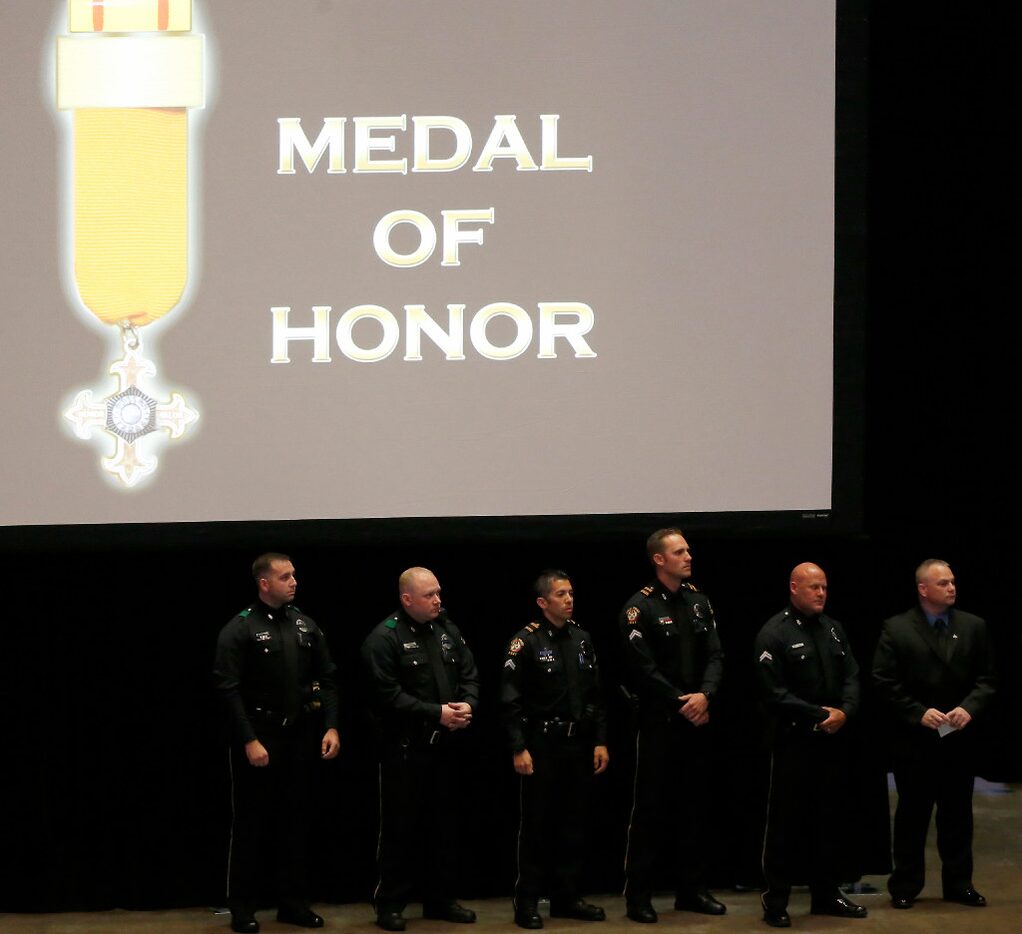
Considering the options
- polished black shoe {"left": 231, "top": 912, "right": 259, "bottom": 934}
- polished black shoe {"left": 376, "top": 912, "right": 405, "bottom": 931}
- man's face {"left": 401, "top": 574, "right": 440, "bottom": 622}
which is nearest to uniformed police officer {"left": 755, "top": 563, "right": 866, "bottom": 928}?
man's face {"left": 401, "top": 574, "right": 440, "bottom": 622}

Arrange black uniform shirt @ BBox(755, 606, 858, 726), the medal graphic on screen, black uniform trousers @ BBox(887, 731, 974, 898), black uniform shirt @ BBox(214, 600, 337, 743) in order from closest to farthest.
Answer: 1. black uniform shirt @ BBox(214, 600, 337, 743)
2. black uniform shirt @ BBox(755, 606, 858, 726)
3. black uniform trousers @ BBox(887, 731, 974, 898)
4. the medal graphic on screen

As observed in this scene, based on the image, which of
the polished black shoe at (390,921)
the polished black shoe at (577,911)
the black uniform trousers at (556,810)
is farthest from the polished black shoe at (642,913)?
the polished black shoe at (390,921)

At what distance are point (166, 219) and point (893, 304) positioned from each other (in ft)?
10.5

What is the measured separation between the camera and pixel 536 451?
6.99 m

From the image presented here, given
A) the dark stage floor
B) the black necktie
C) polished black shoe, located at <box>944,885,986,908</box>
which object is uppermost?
the black necktie

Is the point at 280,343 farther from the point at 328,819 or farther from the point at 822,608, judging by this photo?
the point at 822,608

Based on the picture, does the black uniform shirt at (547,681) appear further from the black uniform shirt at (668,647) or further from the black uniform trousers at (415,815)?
the black uniform trousers at (415,815)

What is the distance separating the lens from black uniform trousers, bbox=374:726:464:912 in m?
6.65

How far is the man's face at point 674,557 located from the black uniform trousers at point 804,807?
29.9 inches

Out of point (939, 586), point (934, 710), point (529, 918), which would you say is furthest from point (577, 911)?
point (939, 586)

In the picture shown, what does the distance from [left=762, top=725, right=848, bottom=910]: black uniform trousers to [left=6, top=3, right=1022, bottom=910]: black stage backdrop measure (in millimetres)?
360

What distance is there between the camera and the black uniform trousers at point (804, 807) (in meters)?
6.66

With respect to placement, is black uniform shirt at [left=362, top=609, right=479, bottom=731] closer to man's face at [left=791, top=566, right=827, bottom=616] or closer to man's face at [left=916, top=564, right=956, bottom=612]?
man's face at [left=791, top=566, right=827, bottom=616]

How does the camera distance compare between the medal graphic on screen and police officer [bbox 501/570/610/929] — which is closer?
police officer [bbox 501/570/610/929]
